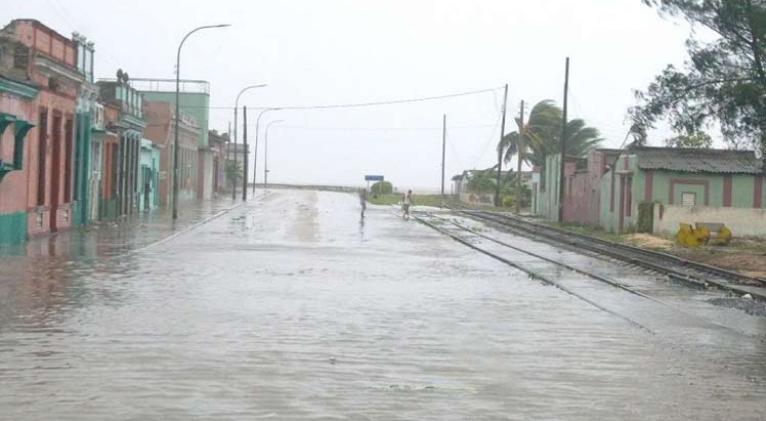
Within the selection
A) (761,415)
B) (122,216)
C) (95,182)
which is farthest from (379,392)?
(122,216)

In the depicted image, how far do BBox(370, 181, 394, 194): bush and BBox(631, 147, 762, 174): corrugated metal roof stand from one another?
3002 inches

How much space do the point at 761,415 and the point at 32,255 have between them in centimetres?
1999

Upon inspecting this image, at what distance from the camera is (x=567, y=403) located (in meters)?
9.54

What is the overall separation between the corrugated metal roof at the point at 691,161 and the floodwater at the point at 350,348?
26.0 metres

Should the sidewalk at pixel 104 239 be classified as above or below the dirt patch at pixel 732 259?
below

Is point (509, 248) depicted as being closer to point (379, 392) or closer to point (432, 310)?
point (432, 310)

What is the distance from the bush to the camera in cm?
12888

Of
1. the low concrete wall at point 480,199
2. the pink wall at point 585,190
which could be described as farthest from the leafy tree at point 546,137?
the pink wall at point 585,190

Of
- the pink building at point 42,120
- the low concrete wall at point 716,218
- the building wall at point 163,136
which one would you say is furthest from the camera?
the building wall at point 163,136

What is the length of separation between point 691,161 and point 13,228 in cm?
3119

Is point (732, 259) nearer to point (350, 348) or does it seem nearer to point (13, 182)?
→ point (13, 182)

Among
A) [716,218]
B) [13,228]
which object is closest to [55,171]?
[13,228]

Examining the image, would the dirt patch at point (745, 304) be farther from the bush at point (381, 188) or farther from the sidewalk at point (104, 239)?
the bush at point (381, 188)

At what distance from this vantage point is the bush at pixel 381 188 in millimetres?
128875
